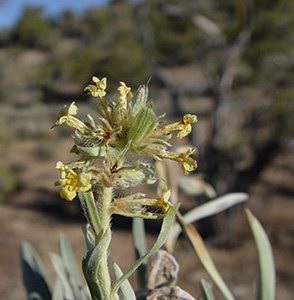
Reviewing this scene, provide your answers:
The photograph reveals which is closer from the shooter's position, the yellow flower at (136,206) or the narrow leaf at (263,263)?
the yellow flower at (136,206)

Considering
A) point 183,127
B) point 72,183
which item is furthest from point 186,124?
point 72,183

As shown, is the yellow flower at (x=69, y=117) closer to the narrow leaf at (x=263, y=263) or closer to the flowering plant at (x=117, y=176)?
the flowering plant at (x=117, y=176)

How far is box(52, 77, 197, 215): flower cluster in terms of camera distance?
64cm

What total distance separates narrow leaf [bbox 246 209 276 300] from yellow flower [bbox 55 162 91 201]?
491mm

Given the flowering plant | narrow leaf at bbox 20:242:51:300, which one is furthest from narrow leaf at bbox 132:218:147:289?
narrow leaf at bbox 20:242:51:300

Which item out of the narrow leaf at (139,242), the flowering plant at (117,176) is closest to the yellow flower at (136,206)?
the flowering plant at (117,176)

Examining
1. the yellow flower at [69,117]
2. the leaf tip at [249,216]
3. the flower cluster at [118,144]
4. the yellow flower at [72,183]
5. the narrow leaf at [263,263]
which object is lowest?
the narrow leaf at [263,263]

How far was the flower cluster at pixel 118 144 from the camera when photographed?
0.64 meters

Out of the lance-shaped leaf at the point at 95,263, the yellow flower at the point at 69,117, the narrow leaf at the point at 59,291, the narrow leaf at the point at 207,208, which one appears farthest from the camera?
the narrow leaf at the point at 207,208

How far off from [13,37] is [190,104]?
19.3 m

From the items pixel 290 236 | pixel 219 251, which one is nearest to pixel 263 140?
pixel 290 236

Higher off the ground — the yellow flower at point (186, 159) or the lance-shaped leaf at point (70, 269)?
the yellow flower at point (186, 159)

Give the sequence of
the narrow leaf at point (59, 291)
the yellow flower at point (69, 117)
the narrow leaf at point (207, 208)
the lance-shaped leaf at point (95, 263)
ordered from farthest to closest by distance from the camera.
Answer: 1. the narrow leaf at point (207, 208)
2. the narrow leaf at point (59, 291)
3. the yellow flower at point (69, 117)
4. the lance-shaped leaf at point (95, 263)

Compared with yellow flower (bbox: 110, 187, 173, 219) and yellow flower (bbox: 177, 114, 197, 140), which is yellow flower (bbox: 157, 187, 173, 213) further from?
yellow flower (bbox: 177, 114, 197, 140)
